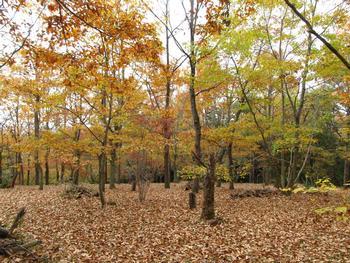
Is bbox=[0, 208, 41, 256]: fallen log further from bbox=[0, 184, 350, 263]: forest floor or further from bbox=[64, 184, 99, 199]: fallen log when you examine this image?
bbox=[64, 184, 99, 199]: fallen log

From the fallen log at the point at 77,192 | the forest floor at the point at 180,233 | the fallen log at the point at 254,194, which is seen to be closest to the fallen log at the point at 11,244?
the forest floor at the point at 180,233

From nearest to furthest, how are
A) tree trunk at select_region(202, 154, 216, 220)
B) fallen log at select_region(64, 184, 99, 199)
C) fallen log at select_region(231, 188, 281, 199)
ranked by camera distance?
tree trunk at select_region(202, 154, 216, 220)
fallen log at select_region(64, 184, 99, 199)
fallen log at select_region(231, 188, 281, 199)

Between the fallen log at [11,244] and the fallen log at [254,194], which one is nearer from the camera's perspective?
the fallen log at [11,244]

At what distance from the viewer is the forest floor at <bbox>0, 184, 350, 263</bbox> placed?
6.23 m

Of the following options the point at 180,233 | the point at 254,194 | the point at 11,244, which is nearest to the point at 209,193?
the point at 180,233

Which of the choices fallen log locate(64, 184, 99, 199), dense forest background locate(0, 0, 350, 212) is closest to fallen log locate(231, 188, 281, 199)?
dense forest background locate(0, 0, 350, 212)

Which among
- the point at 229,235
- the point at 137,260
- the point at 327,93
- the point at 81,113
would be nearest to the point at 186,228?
the point at 229,235

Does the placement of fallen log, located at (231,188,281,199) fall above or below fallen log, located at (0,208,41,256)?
below

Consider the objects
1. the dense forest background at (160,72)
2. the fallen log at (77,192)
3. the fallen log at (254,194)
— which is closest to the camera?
the dense forest background at (160,72)

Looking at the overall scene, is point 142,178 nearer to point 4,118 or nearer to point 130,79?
point 130,79

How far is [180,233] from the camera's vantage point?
8.02 meters

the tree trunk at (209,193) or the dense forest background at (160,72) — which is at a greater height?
the dense forest background at (160,72)

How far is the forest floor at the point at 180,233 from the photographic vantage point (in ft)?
20.5

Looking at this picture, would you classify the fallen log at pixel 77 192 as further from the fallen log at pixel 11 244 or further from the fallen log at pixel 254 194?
the fallen log at pixel 254 194
